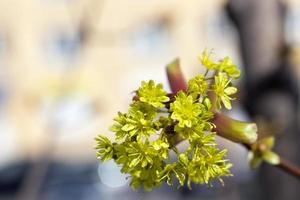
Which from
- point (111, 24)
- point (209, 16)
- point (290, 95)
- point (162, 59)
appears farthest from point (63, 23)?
point (290, 95)

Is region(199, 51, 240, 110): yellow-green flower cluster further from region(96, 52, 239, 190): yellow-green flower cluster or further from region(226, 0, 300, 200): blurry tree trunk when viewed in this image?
region(226, 0, 300, 200): blurry tree trunk

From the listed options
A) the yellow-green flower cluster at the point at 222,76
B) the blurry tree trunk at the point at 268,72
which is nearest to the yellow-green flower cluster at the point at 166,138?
the yellow-green flower cluster at the point at 222,76

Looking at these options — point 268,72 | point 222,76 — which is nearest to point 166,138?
point 222,76

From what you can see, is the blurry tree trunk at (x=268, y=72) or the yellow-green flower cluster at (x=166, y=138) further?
the blurry tree trunk at (x=268, y=72)

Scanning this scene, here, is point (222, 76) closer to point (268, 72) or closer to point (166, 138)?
point (166, 138)

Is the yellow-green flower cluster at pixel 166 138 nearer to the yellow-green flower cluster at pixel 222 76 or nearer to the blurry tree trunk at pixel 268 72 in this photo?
the yellow-green flower cluster at pixel 222 76
